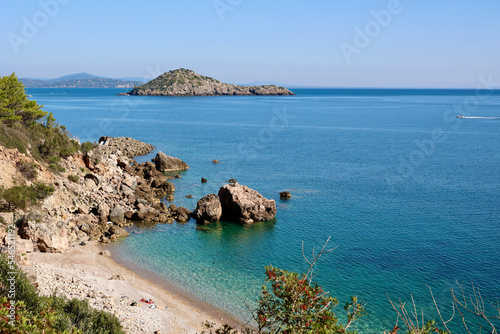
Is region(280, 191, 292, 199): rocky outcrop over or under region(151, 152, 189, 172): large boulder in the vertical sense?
under

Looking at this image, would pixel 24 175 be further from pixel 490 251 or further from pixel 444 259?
pixel 490 251

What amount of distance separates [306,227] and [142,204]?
58.7 ft

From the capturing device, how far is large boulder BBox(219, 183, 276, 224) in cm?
4406

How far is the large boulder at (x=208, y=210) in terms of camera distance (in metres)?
43.4

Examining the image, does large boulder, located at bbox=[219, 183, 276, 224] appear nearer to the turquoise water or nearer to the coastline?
the turquoise water

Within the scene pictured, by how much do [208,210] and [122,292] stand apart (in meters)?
16.6

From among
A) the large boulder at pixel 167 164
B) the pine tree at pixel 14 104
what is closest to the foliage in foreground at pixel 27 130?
the pine tree at pixel 14 104

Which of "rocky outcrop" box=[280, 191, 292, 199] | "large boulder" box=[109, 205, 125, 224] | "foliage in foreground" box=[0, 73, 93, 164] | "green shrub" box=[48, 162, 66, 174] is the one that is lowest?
"large boulder" box=[109, 205, 125, 224]

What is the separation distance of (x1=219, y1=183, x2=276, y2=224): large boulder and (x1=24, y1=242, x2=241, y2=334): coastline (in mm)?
14474

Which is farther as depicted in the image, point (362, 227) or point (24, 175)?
point (362, 227)

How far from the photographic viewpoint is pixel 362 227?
4147 cm

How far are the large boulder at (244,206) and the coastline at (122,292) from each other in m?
14.5

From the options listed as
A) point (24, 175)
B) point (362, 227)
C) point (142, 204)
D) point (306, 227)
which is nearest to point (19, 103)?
point (24, 175)

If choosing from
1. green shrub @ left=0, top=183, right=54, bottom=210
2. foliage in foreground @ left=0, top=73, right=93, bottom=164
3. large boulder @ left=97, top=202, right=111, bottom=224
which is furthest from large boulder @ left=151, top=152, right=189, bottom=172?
green shrub @ left=0, top=183, right=54, bottom=210
